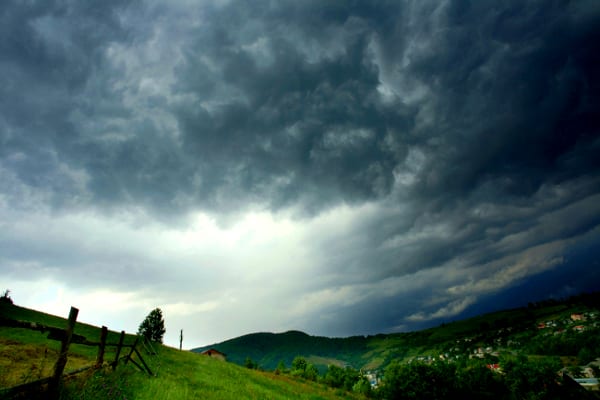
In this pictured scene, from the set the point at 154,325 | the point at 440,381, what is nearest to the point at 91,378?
the point at 154,325

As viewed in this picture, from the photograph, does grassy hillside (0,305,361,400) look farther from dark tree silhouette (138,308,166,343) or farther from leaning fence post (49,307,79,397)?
dark tree silhouette (138,308,166,343)

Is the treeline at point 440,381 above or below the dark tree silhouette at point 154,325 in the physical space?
below

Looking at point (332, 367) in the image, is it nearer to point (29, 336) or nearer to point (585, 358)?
point (29, 336)

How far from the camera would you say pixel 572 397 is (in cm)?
8969

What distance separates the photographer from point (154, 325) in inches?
3674

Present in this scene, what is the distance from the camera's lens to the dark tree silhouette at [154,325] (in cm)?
9194

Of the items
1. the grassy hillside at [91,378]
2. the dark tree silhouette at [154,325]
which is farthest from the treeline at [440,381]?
the grassy hillside at [91,378]

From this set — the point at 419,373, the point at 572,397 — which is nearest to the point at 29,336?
the point at 419,373

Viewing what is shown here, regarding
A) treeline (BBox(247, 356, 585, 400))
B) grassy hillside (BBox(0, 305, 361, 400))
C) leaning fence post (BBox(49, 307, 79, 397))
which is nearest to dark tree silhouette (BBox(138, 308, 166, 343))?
treeline (BBox(247, 356, 585, 400))

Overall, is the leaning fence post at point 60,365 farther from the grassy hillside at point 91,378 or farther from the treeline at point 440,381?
the treeline at point 440,381

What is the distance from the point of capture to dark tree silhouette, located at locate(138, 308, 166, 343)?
3620 inches

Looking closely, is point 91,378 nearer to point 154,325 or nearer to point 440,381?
point 154,325

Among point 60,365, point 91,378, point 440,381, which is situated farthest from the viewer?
point 440,381

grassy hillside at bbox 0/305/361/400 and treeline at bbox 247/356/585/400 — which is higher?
grassy hillside at bbox 0/305/361/400
